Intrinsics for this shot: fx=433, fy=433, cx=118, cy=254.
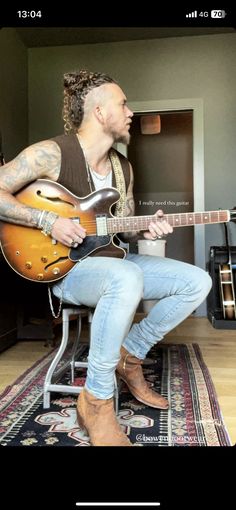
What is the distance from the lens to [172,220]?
4.07 ft

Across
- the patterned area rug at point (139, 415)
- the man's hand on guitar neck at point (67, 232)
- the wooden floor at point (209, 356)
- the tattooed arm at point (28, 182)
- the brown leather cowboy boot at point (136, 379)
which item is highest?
the tattooed arm at point (28, 182)

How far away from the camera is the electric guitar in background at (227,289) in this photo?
8.75ft

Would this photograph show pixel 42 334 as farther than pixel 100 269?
Yes

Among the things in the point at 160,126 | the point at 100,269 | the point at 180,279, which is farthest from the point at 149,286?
the point at 160,126

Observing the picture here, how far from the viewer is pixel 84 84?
1.28 meters

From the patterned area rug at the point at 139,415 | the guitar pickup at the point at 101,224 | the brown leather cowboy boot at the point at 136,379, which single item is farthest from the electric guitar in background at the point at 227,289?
the guitar pickup at the point at 101,224

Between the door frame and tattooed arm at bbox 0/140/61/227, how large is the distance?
2.16m

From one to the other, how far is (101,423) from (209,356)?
1.10 meters

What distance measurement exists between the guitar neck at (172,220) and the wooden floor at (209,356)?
0.56 meters

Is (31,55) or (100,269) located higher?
(31,55)

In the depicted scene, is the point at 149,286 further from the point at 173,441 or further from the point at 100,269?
the point at 173,441
